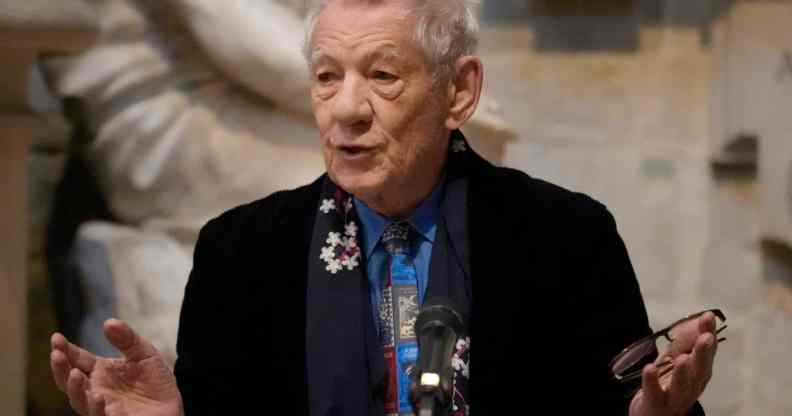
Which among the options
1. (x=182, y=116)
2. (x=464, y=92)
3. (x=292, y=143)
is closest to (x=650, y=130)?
(x=292, y=143)

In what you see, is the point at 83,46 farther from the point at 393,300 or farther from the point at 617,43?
the point at 617,43

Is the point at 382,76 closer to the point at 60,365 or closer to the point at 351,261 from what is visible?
the point at 351,261

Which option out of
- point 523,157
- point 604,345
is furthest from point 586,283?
point 523,157

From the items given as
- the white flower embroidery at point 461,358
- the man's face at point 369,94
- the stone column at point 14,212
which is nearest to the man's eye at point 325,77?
the man's face at point 369,94

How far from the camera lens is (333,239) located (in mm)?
2510

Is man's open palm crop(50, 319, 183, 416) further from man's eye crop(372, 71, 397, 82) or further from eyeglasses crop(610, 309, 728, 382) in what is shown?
eyeglasses crop(610, 309, 728, 382)

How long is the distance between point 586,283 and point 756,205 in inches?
98.5

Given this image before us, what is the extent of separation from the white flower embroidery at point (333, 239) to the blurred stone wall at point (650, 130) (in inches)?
93.6

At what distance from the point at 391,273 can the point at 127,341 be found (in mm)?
368

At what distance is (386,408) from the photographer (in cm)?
242

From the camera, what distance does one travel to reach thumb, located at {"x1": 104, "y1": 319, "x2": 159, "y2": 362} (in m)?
2.28

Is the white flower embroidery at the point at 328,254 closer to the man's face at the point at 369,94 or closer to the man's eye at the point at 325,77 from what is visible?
the man's face at the point at 369,94

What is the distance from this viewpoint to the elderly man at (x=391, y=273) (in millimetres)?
2410

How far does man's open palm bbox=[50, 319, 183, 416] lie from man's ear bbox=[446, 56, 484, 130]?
492 mm
